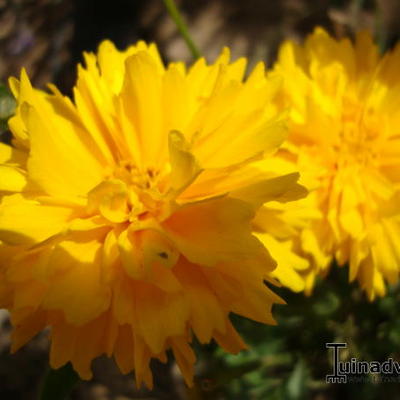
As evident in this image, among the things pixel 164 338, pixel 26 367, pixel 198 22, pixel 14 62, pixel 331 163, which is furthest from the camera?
pixel 198 22

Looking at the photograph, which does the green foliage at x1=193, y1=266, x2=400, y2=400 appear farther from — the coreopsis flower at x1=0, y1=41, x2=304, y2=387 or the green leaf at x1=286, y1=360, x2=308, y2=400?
the coreopsis flower at x1=0, y1=41, x2=304, y2=387

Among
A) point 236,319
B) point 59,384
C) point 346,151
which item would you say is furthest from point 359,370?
point 59,384

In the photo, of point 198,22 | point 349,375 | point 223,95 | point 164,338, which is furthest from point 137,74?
point 198,22

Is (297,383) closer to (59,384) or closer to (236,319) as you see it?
(236,319)

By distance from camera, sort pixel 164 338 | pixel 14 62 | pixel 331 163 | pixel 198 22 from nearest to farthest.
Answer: pixel 164 338, pixel 331 163, pixel 14 62, pixel 198 22

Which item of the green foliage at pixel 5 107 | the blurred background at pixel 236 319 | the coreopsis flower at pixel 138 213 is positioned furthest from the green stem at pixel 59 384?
the green foliage at pixel 5 107

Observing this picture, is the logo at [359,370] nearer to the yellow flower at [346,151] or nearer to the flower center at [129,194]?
the yellow flower at [346,151]

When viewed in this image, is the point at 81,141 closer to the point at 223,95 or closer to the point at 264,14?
the point at 223,95
